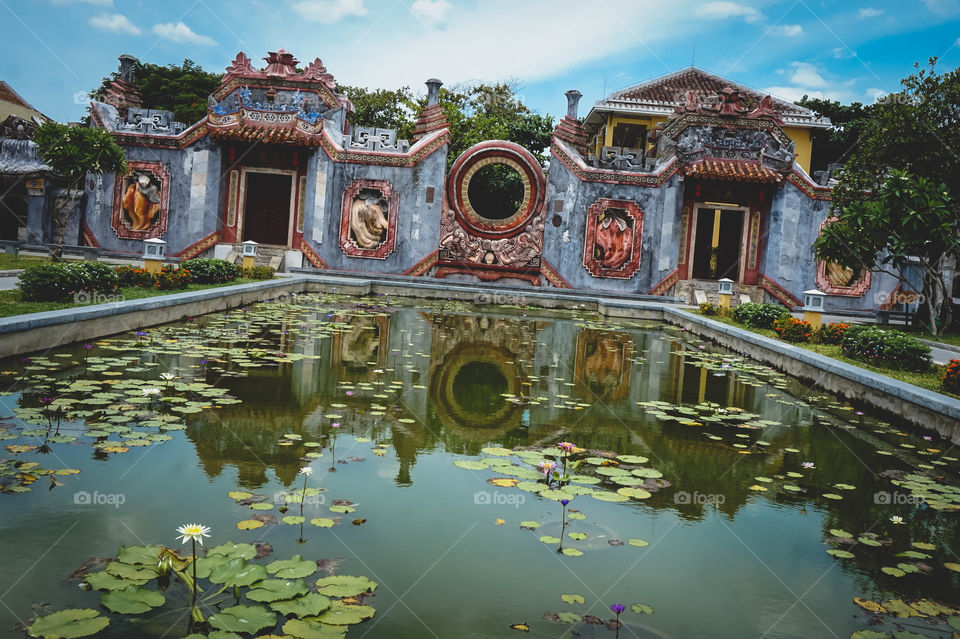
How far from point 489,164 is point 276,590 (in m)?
16.5

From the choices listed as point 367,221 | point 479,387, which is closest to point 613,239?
point 367,221

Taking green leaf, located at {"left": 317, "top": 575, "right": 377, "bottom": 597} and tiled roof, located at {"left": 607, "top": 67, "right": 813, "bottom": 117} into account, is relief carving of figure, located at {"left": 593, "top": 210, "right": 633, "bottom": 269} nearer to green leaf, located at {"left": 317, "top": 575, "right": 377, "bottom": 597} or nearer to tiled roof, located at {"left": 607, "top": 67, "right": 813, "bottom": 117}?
tiled roof, located at {"left": 607, "top": 67, "right": 813, "bottom": 117}

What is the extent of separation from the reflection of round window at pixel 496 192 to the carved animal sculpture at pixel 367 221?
5175 millimetres

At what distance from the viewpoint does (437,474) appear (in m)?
3.72

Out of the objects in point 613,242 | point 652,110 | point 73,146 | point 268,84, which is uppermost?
point 652,110

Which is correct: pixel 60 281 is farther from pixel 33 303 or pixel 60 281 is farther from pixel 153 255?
pixel 153 255

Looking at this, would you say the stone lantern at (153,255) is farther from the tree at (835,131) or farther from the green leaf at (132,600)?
the tree at (835,131)

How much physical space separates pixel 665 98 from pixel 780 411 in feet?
69.5

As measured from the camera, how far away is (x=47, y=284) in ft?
23.2

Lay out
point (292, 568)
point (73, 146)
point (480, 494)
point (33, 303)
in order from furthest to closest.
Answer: point (73, 146) < point (33, 303) < point (480, 494) < point (292, 568)

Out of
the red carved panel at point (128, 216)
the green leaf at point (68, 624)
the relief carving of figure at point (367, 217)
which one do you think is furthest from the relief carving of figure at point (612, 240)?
the green leaf at point (68, 624)

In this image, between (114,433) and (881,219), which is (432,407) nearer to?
(114,433)

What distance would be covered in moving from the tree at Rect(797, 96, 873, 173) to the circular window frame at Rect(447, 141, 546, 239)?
15.3 metres

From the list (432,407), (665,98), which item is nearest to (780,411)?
(432,407)
